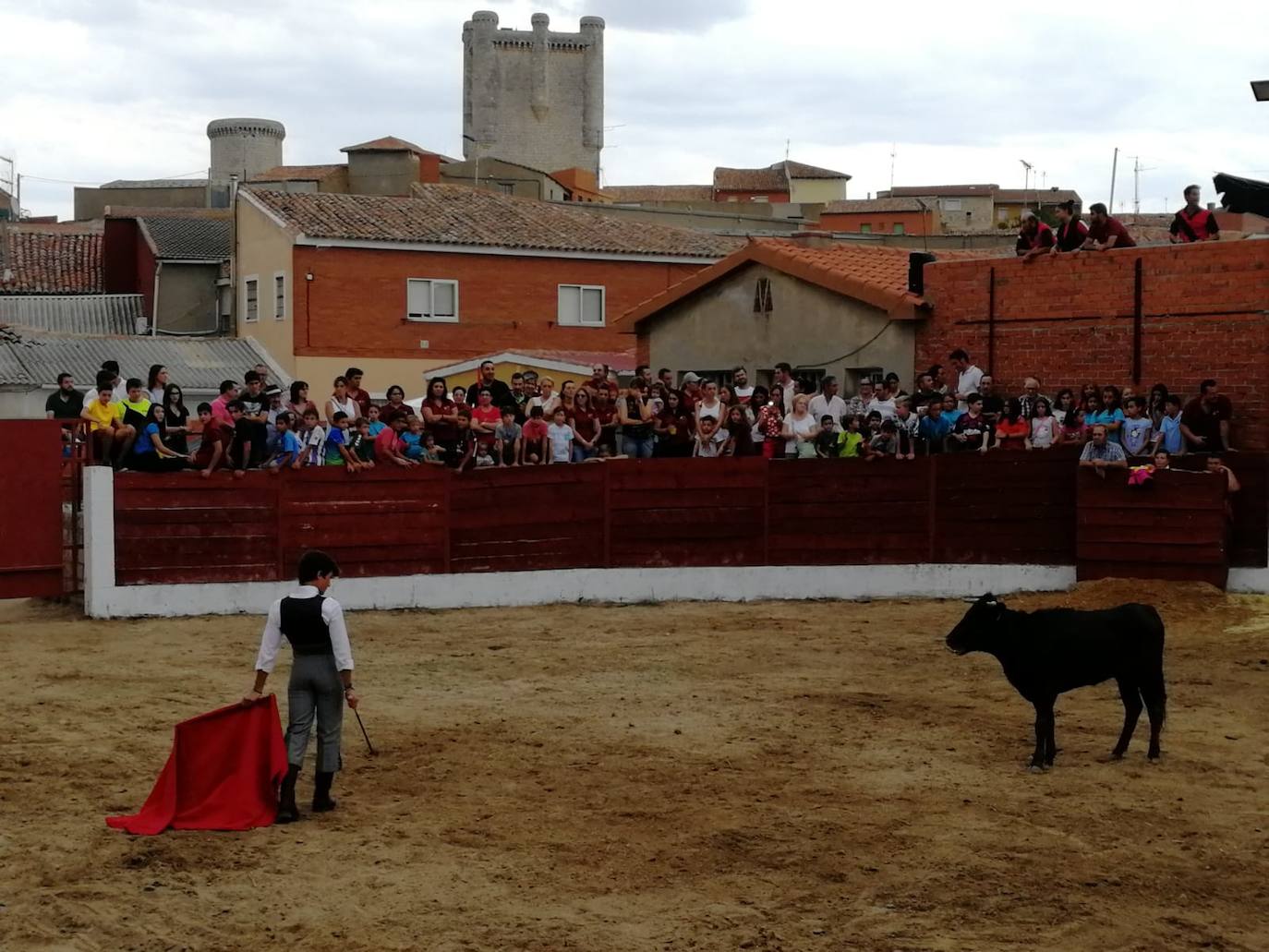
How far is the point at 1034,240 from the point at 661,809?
13.3 m

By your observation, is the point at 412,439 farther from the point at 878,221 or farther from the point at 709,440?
the point at 878,221

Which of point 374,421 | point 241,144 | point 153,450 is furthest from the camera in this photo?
point 241,144

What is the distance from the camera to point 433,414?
1783 centimetres

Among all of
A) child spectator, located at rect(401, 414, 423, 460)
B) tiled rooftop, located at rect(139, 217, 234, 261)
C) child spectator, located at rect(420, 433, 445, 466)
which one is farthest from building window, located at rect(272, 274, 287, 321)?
child spectator, located at rect(401, 414, 423, 460)

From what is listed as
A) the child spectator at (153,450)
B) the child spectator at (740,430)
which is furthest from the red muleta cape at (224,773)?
the child spectator at (740,430)

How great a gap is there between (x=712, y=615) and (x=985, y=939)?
1027 cm

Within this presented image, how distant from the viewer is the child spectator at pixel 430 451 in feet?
58.8

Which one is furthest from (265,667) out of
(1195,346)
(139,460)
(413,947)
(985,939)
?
(1195,346)

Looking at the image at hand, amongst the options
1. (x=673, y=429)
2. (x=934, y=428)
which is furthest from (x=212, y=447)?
(x=934, y=428)

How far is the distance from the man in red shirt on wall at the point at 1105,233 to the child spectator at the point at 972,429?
9.69 feet

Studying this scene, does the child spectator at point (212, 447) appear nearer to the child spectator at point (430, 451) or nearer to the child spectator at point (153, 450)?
the child spectator at point (153, 450)

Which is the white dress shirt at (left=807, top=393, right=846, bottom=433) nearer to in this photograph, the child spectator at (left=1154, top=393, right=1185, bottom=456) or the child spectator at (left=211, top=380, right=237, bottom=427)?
the child spectator at (left=1154, top=393, right=1185, bottom=456)

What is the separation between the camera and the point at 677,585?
18469 mm

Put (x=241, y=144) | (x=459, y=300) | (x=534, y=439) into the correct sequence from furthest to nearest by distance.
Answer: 1. (x=241, y=144)
2. (x=459, y=300)
3. (x=534, y=439)
